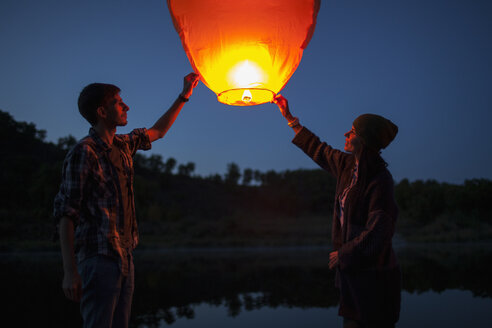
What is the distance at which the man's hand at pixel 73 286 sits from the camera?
48.0 inches

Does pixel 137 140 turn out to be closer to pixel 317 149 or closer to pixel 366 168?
pixel 317 149

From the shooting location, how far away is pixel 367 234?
155 centimetres

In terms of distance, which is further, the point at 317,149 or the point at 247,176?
the point at 247,176

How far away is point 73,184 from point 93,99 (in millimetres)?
359

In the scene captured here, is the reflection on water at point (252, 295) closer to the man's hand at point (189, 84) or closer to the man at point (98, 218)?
the man's hand at point (189, 84)

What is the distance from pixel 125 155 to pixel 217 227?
56.3 feet

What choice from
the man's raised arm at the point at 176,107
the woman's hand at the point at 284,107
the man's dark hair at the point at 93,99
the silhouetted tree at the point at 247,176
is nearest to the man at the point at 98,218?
the man's dark hair at the point at 93,99

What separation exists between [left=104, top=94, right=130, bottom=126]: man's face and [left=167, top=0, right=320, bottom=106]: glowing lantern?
36cm

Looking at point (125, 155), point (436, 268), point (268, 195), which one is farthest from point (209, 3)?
point (268, 195)

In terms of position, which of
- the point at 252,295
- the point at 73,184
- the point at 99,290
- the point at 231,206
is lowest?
the point at 252,295

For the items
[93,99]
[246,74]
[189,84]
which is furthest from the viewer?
[189,84]

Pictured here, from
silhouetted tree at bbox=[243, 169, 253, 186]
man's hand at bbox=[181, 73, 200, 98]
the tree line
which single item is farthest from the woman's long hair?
silhouetted tree at bbox=[243, 169, 253, 186]

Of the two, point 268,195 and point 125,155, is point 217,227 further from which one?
point 125,155

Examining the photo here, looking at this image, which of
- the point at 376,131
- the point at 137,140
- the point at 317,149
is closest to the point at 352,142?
the point at 376,131
